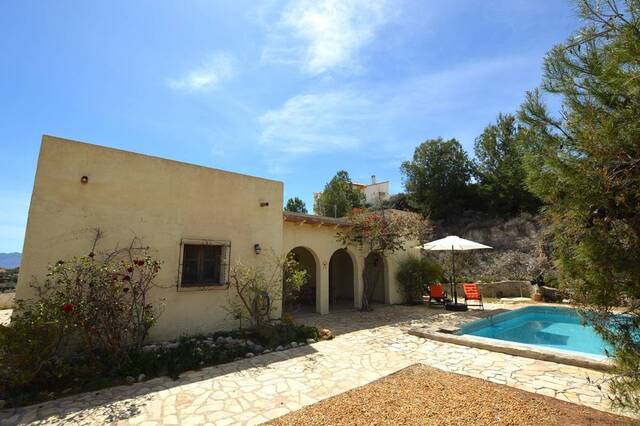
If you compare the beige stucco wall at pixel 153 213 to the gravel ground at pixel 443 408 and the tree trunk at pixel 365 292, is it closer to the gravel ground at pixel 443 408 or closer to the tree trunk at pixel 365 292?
the tree trunk at pixel 365 292

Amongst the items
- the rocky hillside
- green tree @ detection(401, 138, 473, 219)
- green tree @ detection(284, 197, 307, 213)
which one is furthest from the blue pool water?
green tree @ detection(284, 197, 307, 213)

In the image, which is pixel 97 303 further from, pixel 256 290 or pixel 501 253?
pixel 501 253

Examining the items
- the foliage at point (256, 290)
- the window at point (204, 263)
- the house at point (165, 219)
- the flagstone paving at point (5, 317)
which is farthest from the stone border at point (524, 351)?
the flagstone paving at point (5, 317)

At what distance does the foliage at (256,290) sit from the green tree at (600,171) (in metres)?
7.84

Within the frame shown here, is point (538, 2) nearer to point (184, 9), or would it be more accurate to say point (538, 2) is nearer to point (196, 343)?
point (184, 9)

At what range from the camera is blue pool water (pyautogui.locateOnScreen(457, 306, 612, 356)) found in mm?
11242

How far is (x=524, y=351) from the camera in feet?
25.6

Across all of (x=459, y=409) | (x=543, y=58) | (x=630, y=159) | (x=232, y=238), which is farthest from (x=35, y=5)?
(x=459, y=409)

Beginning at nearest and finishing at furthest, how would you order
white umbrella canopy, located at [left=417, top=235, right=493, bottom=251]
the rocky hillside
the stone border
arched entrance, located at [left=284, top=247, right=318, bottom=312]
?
the stone border < white umbrella canopy, located at [left=417, top=235, right=493, bottom=251] < arched entrance, located at [left=284, top=247, right=318, bottom=312] < the rocky hillside

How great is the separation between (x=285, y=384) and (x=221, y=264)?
5.32 m

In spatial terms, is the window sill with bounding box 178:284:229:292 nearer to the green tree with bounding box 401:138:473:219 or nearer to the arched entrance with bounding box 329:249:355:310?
the arched entrance with bounding box 329:249:355:310

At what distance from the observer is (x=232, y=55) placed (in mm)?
10109

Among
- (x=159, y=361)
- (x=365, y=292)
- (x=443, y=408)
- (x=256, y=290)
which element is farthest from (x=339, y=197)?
(x=443, y=408)

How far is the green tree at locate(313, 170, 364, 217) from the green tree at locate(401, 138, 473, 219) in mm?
10103
